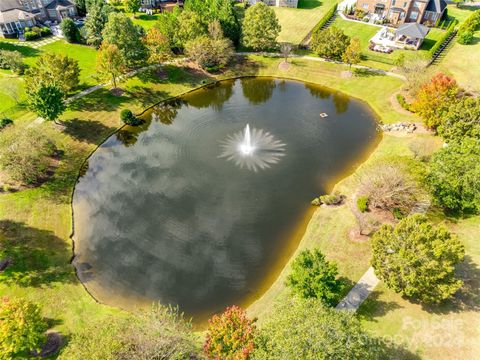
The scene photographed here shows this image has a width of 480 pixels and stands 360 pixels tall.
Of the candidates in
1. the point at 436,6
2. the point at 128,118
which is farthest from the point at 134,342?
the point at 436,6

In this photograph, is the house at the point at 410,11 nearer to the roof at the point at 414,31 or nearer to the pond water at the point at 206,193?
the roof at the point at 414,31

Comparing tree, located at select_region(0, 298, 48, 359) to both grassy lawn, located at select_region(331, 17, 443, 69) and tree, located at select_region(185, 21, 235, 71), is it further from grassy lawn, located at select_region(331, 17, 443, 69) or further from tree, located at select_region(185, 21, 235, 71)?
grassy lawn, located at select_region(331, 17, 443, 69)

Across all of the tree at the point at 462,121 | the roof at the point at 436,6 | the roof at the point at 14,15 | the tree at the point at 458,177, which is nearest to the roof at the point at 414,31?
the roof at the point at 436,6

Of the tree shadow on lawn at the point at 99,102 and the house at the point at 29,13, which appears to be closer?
the tree shadow on lawn at the point at 99,102

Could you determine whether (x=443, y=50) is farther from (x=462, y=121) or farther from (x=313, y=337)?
(x=313, y=337)

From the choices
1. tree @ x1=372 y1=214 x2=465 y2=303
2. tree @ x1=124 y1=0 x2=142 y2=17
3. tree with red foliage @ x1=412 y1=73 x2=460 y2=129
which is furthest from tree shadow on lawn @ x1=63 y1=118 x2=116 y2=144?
tree with red foliage @ x1=412 y1=73 x2=460 y2=129

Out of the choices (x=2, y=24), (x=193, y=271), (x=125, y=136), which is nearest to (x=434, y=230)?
(x=193, y=271)

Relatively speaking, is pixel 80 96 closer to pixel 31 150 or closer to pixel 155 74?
pixel 155 74
